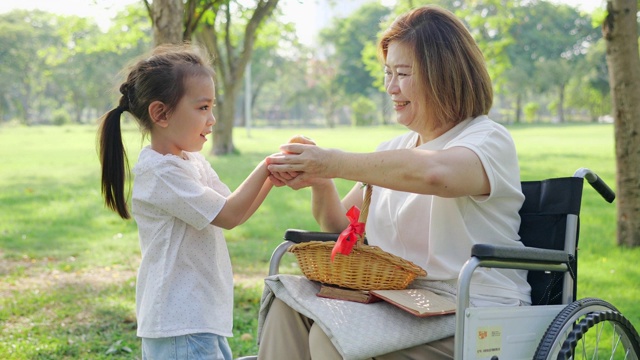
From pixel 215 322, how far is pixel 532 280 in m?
1.06

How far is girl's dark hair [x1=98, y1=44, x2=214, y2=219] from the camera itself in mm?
2615

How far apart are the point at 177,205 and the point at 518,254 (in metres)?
1.07

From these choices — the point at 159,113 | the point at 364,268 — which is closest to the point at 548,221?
the point at 364,268

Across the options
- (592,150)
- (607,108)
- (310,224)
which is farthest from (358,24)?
Answer: (310,224)

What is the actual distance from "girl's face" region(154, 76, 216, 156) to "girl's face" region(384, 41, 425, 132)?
62cm

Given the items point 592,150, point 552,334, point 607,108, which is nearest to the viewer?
point 552,334

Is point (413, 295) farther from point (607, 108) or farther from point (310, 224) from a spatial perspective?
point (607, 108)

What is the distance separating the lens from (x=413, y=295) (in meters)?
2.34

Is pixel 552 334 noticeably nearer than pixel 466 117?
Yes

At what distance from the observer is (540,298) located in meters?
2.58

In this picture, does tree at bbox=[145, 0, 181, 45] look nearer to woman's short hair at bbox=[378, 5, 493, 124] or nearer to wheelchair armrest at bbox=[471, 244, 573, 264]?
woman's short hair at bbox=[378, 5, 493, 124]

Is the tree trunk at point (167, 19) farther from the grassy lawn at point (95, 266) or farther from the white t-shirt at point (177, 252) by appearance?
the white t-shirt at point (177, 252)

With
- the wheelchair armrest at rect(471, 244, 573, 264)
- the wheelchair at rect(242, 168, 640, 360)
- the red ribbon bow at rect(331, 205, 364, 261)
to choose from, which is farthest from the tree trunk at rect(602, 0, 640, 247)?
→ the red ribbon bow at rect(331, 205, 364, 261)

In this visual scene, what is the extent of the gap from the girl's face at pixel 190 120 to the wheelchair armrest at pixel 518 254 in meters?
1.03
